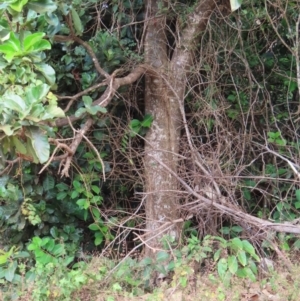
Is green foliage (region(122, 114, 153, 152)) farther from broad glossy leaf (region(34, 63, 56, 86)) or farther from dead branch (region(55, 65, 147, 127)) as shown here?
broad glossy leaf (region(34, 63, 56, 86))

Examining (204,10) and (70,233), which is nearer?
(204,10)

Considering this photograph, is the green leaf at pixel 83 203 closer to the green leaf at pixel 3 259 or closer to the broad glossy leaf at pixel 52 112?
the green leaf at pixel 3 259

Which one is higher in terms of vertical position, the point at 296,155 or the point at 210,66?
the point at 210,66

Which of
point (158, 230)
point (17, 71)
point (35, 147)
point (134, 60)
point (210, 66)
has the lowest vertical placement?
point (158, 230)

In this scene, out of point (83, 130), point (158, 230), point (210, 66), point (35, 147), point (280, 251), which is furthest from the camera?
point (210, 66)

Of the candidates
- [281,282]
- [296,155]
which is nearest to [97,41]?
[296,155]

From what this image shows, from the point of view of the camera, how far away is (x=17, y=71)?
6.26 feet

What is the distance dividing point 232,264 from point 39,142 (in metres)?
1.58

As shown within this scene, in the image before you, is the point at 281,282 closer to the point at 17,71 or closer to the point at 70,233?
the point at 70,233

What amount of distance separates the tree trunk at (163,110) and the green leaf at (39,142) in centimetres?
154

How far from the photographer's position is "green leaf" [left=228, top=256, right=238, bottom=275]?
2707 millimetres

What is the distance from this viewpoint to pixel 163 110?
134 inches

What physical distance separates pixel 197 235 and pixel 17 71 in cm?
202

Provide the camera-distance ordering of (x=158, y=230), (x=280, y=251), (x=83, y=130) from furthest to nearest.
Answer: (x=158, y=230) → (x=280, y=251) → (x=83, y=130)
